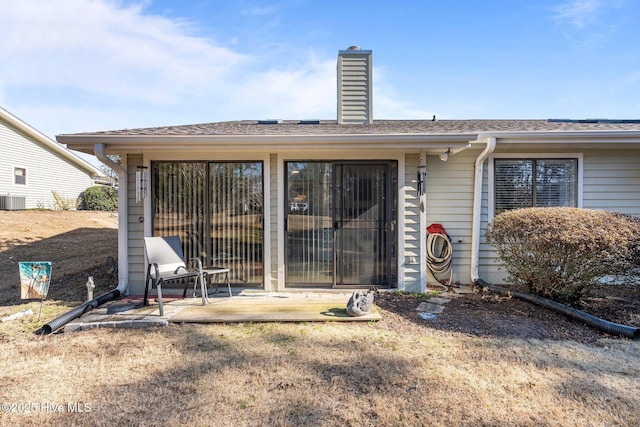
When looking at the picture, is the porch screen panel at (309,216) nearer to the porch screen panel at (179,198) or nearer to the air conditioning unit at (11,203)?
the porch screen panel at (179,198)

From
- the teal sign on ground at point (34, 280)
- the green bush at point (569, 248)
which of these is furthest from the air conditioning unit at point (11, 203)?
the green bush at point (569, 248)

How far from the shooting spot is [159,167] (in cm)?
506

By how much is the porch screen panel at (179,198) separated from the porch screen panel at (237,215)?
0.18 meters

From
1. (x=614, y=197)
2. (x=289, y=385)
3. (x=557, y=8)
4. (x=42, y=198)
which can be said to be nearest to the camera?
(x=289, y=385)

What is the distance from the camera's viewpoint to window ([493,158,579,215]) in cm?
553

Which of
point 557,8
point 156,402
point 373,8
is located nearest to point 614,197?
point 557,8

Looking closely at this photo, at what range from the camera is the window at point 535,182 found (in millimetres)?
5527

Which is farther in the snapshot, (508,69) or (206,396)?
(508,69)

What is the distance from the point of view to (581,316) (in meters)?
3.71

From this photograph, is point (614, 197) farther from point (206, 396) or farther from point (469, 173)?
point (206, 396)

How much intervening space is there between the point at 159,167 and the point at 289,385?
3.86 m

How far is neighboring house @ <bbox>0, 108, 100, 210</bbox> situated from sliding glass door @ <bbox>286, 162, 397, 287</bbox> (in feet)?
48.1

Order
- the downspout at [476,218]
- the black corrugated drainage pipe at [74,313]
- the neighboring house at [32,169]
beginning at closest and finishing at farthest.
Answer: the black corrugated drainage pipe at [74,313] < the downspout at [476,218] < the neighboring house at [32,169]

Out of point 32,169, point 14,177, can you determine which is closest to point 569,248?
point 14,177
